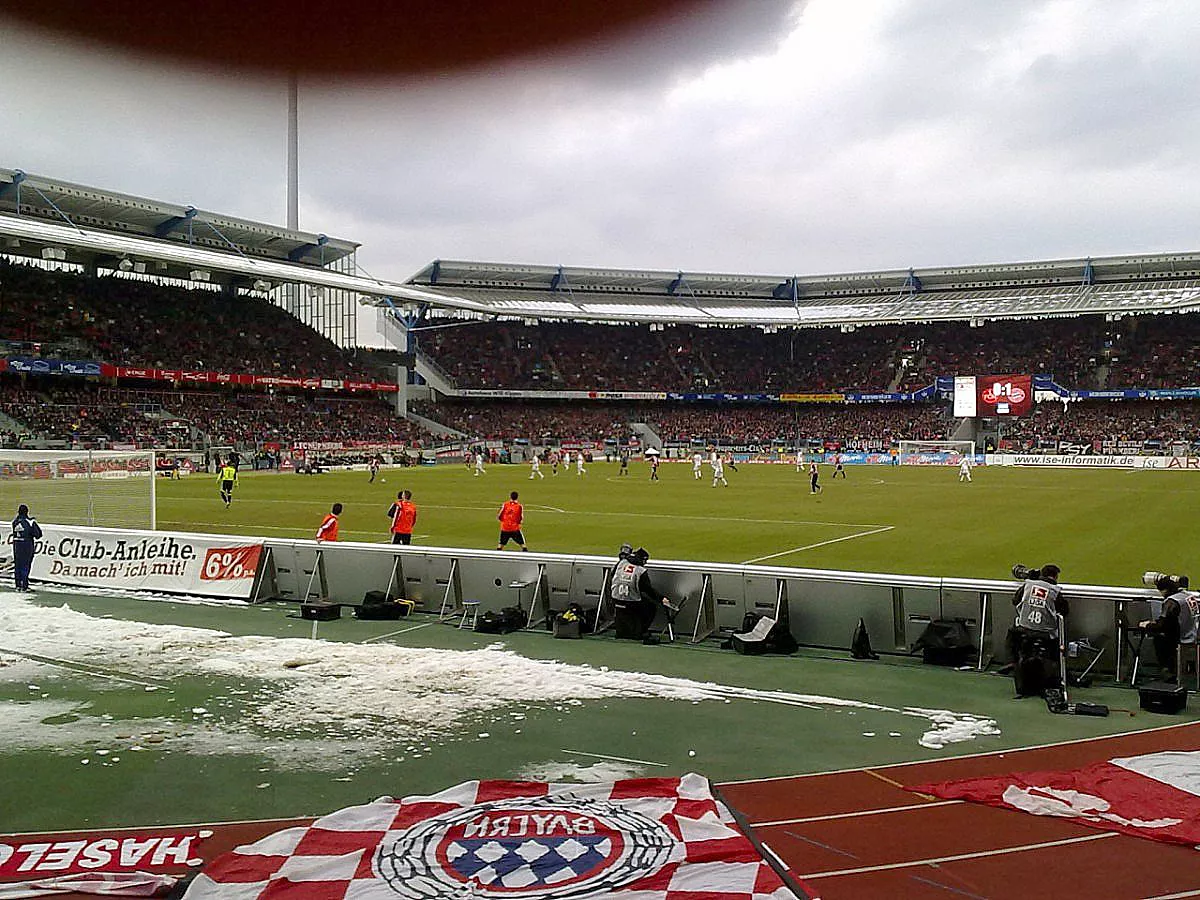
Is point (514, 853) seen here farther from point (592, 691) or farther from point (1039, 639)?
point (1039, 639)

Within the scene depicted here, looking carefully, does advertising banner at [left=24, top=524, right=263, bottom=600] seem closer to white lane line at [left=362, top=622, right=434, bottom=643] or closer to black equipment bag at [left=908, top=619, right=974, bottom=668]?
white lane line at [left=362, top=622, right=434, bottom=643]

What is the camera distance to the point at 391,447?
73688mm

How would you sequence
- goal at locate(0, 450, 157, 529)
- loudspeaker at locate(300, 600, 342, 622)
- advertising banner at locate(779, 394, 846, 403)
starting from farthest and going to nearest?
advertising banner at locate(779, 394, 846, 403) < goal at locate(0, 450, 157, 529) < loudspeaker at locate(300, 600, 342, 622)

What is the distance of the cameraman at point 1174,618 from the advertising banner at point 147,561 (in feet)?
46.4

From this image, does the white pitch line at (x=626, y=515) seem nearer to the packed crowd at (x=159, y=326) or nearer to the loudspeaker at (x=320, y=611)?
the loudspeaker at (x=320, y=611)

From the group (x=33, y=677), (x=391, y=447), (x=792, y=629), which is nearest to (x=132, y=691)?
(x=33, y=677)

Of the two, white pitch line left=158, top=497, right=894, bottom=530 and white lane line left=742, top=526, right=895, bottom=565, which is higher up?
white pitch line left=158, top=497, right=894, bottom=530

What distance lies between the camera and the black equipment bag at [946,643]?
12578 millimetres

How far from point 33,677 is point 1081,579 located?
57.1 feet

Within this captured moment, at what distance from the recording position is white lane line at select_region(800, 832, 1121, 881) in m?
6.31

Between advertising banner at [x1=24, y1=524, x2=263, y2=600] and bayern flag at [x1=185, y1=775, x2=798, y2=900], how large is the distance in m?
12.0

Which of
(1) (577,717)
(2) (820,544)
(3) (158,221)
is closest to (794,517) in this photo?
(2) (820,544)

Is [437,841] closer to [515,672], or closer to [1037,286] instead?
[515,672]

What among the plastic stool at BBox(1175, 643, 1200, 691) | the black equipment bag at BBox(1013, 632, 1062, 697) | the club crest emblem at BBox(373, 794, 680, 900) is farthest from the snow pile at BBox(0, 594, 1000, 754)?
the plastic stool at BBox(1175, 643, 1200, 691)
